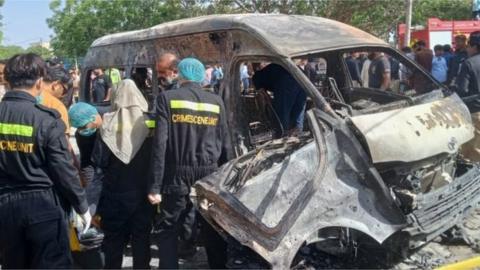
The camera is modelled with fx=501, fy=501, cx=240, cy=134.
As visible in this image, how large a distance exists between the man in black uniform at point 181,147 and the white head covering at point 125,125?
23 centimetres

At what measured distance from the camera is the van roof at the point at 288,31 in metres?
4.07

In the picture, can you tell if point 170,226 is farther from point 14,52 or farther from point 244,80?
point 14,52

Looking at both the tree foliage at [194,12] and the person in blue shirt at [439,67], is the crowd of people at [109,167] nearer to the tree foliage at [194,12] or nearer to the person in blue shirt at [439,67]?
the person in blue shirt at [439,67]

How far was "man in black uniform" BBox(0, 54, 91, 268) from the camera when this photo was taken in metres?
2.83

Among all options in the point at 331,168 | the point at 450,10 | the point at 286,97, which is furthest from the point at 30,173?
the point at 450,10

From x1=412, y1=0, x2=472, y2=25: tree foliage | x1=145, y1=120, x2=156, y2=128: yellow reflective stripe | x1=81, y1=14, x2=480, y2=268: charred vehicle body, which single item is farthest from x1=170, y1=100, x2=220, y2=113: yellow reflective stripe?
x1=412, y1=0, x2=472, y2=25: tree foliage

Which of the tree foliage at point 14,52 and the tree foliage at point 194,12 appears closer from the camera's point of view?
the tree foliage at point 194,12

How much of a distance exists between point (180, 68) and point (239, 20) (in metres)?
0.92

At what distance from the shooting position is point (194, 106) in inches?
142

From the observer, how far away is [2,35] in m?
23.1

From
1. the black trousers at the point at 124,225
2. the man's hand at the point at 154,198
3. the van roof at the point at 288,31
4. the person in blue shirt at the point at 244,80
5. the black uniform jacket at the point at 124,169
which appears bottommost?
the black trousers at the point at 124,225

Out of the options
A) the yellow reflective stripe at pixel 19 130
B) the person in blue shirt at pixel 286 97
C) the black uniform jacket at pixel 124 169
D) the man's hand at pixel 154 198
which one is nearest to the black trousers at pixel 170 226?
the man's hand at pixel 154 198

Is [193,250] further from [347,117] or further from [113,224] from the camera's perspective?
[347,117]

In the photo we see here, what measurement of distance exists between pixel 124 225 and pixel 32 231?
1.01 meters
